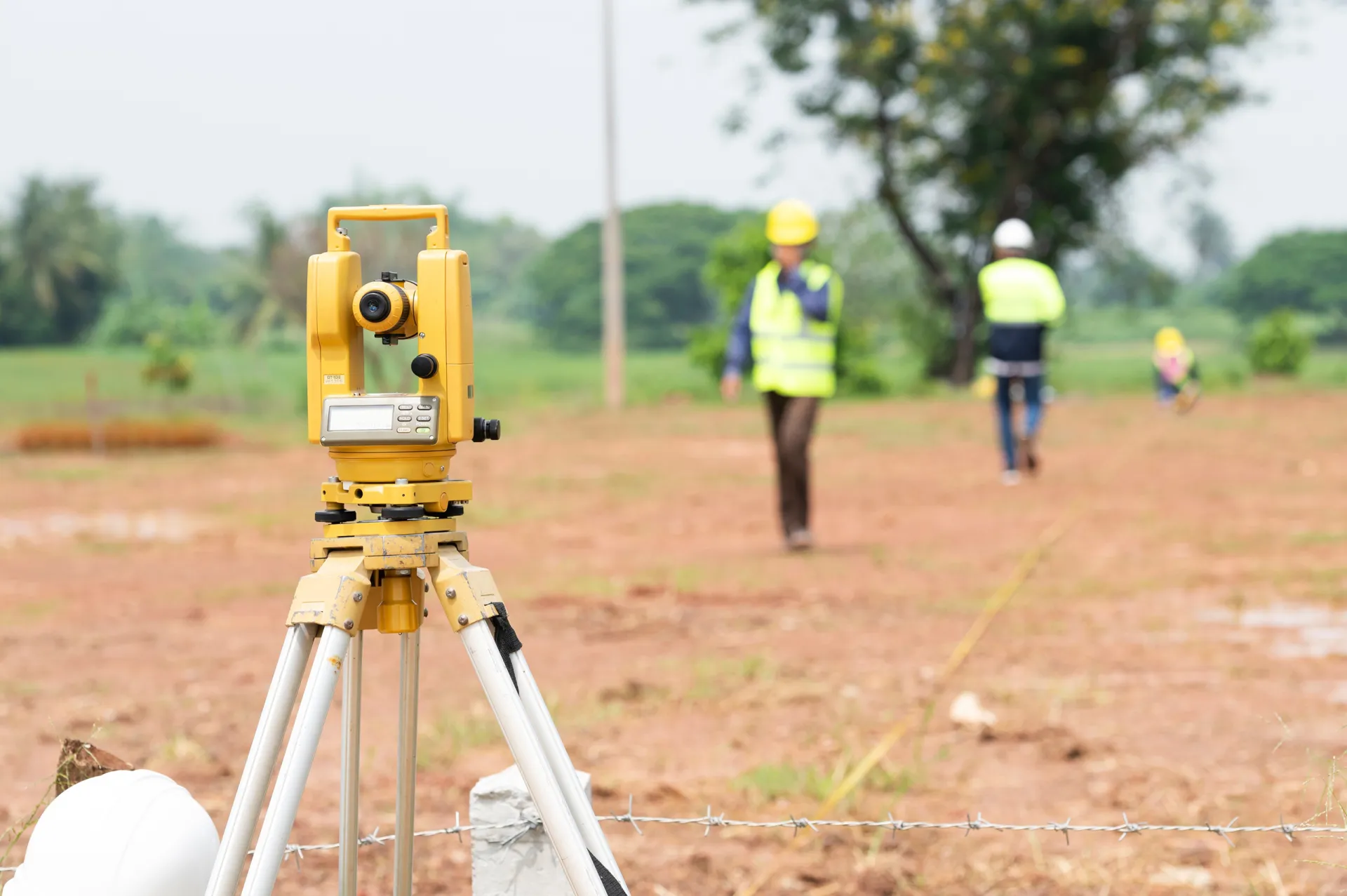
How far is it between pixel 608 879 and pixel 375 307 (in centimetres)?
94

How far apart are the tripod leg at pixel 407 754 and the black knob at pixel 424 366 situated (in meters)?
0.45

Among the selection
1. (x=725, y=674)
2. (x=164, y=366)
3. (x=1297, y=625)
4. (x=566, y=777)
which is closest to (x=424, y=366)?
(x=566, y=777)

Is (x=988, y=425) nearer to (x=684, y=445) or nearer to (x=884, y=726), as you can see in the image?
(x=684, y=445)

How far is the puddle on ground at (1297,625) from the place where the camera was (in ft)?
19.9

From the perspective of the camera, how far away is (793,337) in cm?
882

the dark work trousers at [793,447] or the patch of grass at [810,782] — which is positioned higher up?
the dark work trousers at [793,447]

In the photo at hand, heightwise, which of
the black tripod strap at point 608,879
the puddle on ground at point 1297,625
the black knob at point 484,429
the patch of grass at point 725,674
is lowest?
the patch of grass at point 725,674

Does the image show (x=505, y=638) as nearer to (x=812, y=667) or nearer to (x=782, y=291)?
(x=812, y=667)

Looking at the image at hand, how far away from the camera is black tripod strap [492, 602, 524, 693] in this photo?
235 centimetres

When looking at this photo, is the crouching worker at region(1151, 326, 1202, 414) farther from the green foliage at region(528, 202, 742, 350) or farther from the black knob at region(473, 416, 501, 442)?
the black knob at region(473, 416, 501, 442)

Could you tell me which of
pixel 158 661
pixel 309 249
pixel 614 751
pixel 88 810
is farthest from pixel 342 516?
pixel 309 249

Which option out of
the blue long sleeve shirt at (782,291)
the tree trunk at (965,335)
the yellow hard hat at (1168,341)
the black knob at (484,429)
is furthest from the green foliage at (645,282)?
the black knob at (484,429)

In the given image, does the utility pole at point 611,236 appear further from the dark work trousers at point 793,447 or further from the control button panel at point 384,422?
the control button panel at point 384,422

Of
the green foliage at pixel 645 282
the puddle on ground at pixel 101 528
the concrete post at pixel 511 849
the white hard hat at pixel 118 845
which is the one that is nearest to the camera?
the white hard hat at pixel 118 845
